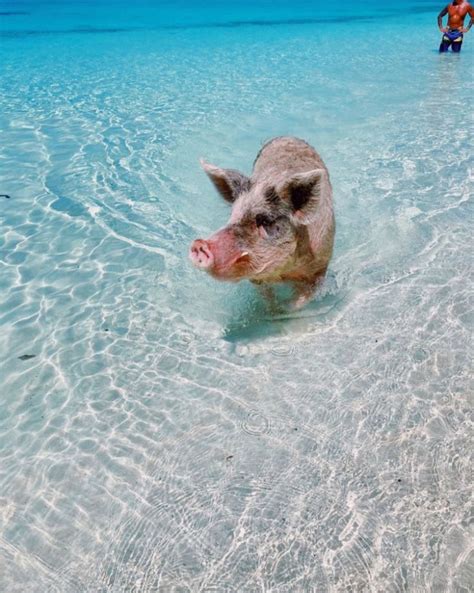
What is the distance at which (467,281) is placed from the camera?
18.0 feet

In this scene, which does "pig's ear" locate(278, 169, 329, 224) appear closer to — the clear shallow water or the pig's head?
the pig's head

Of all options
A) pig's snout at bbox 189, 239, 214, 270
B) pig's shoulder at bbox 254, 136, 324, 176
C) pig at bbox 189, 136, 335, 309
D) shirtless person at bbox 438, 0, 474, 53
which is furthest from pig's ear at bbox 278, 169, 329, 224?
shirtless person at bbox 438, 0, 474, 53

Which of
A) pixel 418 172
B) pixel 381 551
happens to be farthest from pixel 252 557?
pixel 418 172

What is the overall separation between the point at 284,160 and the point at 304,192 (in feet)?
4.06

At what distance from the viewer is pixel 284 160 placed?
17.3ft

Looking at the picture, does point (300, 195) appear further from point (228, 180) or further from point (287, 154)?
point (287, 154)

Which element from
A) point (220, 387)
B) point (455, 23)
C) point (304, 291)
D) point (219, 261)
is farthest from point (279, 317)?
point (455, 23)

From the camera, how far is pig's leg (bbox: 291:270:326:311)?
5.15 meters

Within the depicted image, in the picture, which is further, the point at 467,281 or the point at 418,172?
the point at 418,172

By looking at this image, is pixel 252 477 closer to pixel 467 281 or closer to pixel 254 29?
pixel 467 281

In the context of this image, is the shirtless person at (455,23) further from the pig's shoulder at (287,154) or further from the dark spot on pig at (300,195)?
the dark spot on pig at (300,195)

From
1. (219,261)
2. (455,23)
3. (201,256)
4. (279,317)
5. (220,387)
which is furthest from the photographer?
(455,23)

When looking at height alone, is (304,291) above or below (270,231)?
below

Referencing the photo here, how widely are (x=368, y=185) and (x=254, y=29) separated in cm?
2737
